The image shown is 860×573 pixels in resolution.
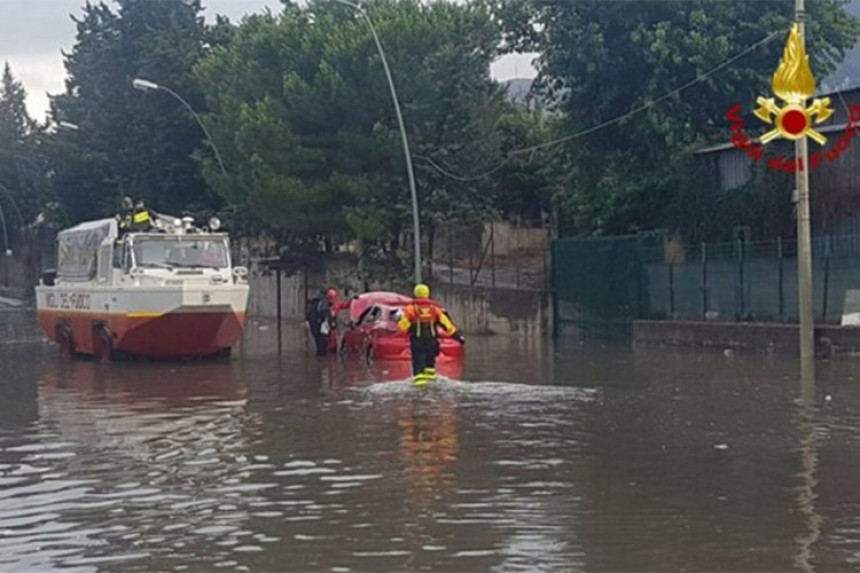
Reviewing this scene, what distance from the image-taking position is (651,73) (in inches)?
1529

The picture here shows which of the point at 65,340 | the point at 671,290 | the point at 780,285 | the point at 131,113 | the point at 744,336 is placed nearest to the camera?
the point at 744,336

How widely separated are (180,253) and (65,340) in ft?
17.7

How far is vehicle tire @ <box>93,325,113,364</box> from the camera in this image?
31.7 m

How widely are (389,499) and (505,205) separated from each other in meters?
37.8

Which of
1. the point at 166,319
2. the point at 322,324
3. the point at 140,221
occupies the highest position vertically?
the point at 140,221

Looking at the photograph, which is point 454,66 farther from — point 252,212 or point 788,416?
point 788,416

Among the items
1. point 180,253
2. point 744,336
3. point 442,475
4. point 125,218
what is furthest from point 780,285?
point 442,475

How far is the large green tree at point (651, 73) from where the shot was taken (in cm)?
3803

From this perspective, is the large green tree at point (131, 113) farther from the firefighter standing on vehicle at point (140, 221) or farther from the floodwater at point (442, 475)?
the floodwater at point (442, 475)

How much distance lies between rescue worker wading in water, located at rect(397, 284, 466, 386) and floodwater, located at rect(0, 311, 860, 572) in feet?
1.23

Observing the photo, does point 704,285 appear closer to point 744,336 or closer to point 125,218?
point 744,336

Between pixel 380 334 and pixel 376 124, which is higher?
pixel 376 124

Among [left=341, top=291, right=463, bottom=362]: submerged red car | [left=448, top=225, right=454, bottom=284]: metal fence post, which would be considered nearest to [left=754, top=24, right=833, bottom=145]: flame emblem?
[left=341, top=291, right=463, bottom=362]: submerged red car

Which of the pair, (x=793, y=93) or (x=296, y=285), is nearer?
(x=793, y=93)
